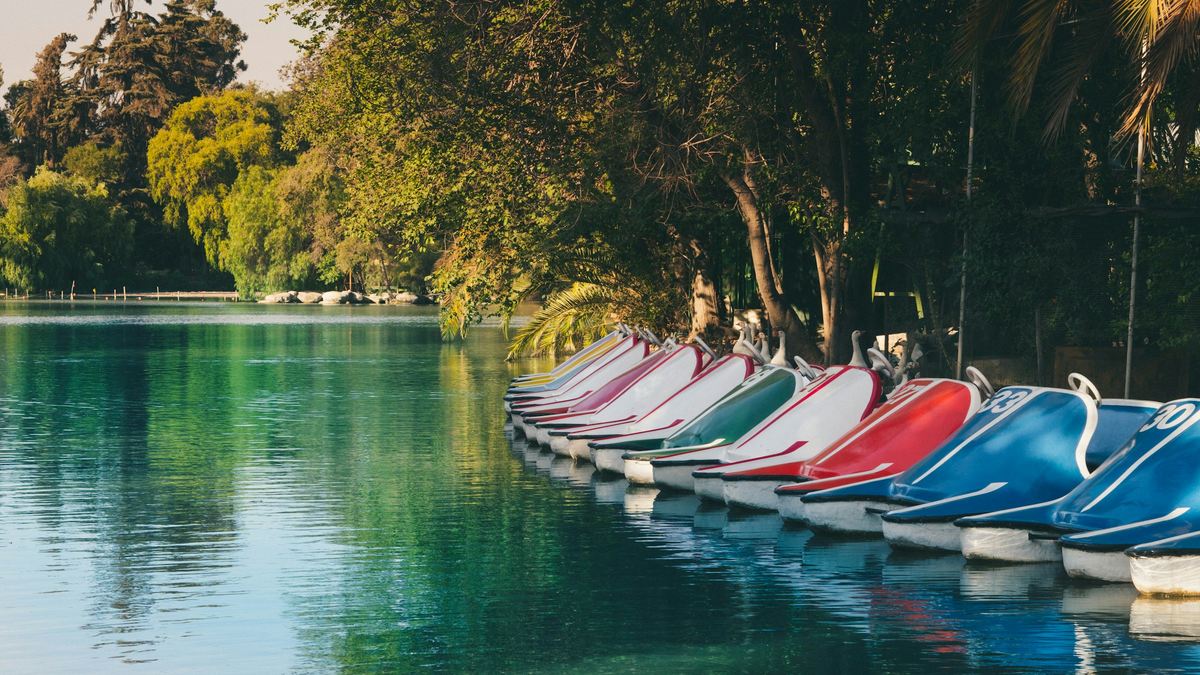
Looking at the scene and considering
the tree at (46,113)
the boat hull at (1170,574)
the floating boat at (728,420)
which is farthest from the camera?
the tree at (46,113)

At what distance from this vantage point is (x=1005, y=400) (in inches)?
493

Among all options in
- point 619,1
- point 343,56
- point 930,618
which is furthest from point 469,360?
point 930,618

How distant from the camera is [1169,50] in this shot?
50.9 feet

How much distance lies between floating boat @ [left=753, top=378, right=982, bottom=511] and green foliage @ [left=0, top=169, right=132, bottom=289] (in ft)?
312

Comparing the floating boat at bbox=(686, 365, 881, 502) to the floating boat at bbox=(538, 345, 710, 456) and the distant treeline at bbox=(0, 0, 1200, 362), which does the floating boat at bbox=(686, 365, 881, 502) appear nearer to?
the floating boat at bbox=(538, 345, 710, 456)

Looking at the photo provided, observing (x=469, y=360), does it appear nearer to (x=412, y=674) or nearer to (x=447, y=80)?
(x=447, y=80)

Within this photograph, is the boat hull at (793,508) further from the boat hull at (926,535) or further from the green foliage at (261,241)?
the green foliage at (261,241)

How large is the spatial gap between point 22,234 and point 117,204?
14.4 meters

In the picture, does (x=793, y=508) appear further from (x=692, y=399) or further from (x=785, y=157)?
(x=785, y=157)

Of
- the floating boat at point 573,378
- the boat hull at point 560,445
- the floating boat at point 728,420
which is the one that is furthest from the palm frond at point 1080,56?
the floating boat at point 573,378

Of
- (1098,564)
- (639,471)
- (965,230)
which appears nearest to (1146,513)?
(1098,564)

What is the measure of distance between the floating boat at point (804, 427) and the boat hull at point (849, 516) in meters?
1.22

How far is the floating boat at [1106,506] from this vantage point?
10.6 metres

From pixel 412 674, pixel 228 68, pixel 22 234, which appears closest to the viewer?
pixel 412 674
